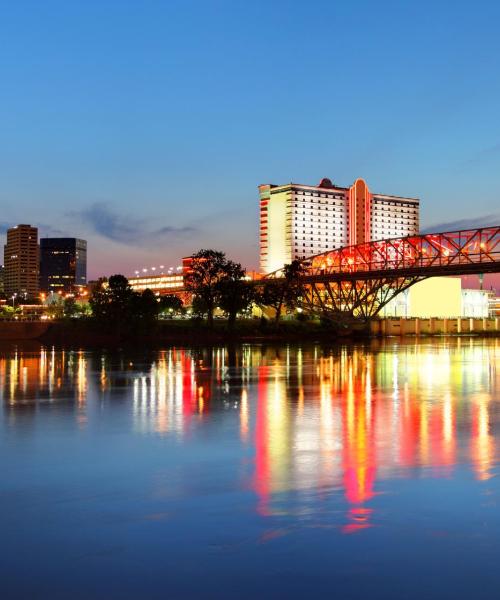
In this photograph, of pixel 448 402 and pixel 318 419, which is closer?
pixel 318 419

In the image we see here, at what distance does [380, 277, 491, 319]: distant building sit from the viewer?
552 ft

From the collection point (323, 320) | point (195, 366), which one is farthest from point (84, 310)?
point (195, 366)

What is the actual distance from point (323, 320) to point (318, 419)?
10948 cm

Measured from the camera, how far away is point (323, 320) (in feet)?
430

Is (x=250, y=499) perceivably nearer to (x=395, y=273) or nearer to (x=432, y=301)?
(x=395, y=273)

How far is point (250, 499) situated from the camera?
1257 centimetres

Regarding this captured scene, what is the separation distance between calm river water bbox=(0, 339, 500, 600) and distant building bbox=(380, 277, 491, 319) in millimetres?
144101

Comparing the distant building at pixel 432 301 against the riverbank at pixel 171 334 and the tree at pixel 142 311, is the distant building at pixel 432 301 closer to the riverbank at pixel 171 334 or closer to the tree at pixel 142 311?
the riverbank at pixel 171 334

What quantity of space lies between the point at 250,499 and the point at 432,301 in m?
167

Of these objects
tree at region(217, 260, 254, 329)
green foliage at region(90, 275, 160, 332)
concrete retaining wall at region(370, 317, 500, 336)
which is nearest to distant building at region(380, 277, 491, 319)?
concrete retaining wall at region(370, 317, 500, 336)

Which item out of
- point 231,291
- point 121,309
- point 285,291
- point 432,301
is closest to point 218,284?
point 231,291

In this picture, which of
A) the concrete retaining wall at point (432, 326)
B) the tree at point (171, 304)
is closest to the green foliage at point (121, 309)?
the tree at point (171, 304)

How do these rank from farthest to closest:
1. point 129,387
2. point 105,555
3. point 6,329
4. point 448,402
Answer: point 6,329 < point 129,387 < point 448,402 < point 105,555

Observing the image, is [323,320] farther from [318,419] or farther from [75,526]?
[75,526]
